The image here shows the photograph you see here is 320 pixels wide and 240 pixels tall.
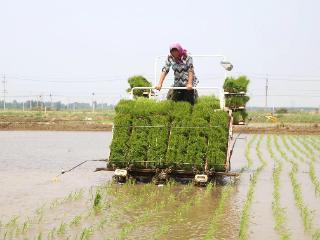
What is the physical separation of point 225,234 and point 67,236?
1877mm

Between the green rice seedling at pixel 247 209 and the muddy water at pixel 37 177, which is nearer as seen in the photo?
the green rice seedling at pixel 247 209

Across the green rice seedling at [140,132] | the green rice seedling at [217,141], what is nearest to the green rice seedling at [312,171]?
the green rice seedling at [217,141]

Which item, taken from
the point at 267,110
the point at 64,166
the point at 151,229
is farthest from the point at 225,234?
the point at 267,110

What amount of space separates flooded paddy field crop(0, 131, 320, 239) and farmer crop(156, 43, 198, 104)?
6.28 ft

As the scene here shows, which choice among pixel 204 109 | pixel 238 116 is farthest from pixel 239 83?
pixel 204 109

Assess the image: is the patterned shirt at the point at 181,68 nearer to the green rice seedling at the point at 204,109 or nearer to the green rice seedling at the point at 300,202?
the green rice seedling at the point at 204,109

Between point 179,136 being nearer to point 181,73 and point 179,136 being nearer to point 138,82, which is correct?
point 181,73

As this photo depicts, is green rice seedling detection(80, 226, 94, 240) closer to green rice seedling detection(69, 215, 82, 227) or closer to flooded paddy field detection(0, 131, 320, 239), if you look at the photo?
flooded paddy field detection(0, 131, 320, 239)

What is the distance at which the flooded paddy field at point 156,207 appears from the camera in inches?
257

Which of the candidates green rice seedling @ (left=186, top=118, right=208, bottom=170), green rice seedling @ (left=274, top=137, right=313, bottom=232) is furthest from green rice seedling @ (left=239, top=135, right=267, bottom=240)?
green rice seedling @ (left=186, top=118, right=208, bottom=170)

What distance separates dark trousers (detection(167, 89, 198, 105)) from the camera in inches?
436

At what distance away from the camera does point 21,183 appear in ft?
35.4

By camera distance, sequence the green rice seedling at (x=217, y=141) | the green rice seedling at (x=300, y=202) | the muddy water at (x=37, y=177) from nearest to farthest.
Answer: the green rice seedling at (x=300, y=202), the muddy water at (x=37, y=177), the green rice seedling at (x=217, y=141)

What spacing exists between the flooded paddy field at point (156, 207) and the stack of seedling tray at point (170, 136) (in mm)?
470
